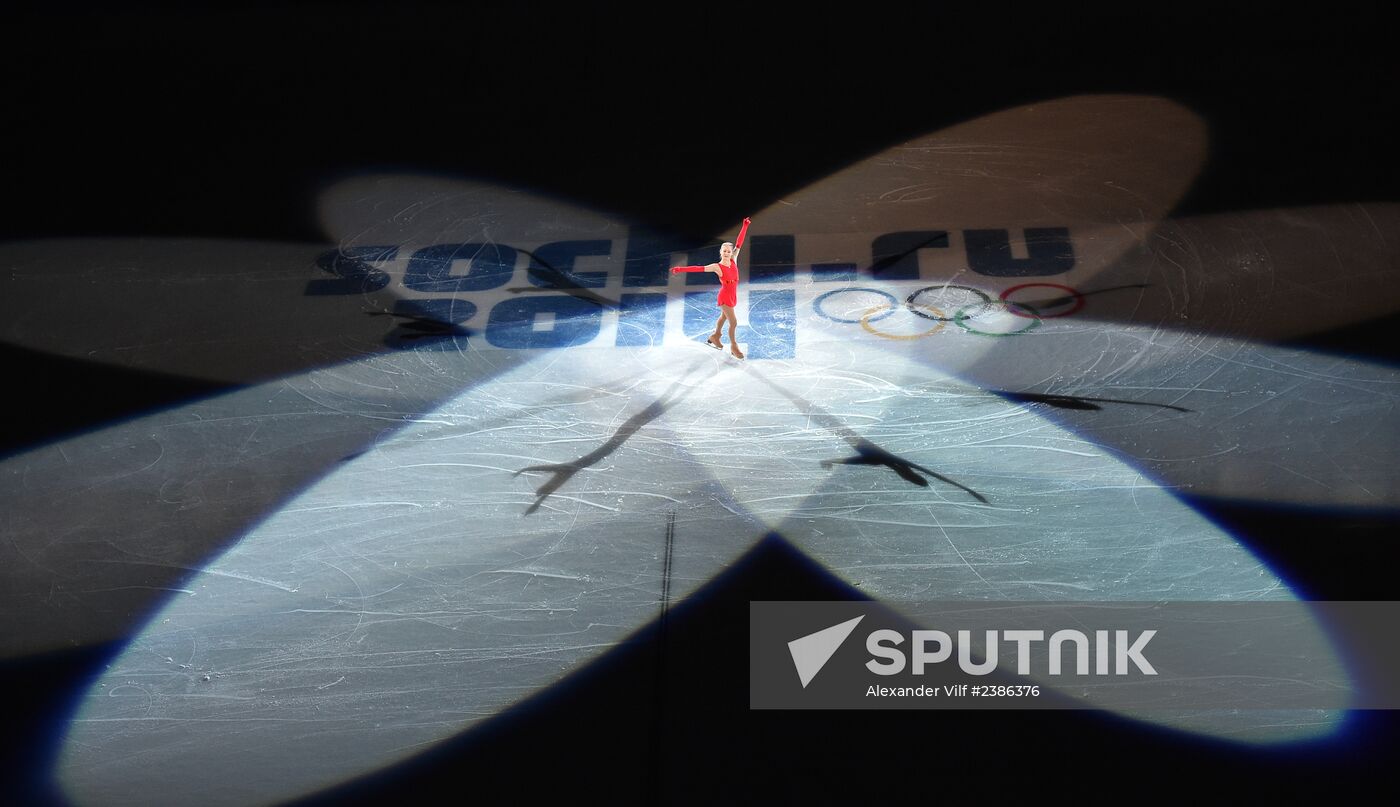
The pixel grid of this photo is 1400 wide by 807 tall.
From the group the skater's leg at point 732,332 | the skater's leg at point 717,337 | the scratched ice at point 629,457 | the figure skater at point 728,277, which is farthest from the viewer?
the skater's leg at point 717,337

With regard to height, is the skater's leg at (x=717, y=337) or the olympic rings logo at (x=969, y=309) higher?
the olympic rings logo at (x=969, y=309)

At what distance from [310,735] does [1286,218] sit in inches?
382

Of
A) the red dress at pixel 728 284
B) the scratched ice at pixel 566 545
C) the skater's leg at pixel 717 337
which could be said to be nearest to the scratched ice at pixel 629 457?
the scratched ice at pixel 566 545

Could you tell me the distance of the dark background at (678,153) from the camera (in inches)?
245

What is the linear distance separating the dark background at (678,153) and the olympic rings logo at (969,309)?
79.2 inches

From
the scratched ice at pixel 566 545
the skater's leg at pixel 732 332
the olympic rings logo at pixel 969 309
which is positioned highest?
the olympic rings logo at pixel 969 309

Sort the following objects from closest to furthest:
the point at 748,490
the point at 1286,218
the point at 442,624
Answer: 1. the point at 442,624
2. the point at 748,490
3. the point at 1286,218

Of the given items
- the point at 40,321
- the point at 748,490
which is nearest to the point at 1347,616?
the point at 748,490

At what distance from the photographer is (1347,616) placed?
6.90 metres

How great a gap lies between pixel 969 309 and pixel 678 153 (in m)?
4.45

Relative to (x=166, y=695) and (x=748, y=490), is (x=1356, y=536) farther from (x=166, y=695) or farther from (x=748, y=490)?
(x=166, y=695)

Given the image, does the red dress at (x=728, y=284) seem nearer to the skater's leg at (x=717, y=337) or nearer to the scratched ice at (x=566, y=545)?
the skater's leg at (x=717, y=337)

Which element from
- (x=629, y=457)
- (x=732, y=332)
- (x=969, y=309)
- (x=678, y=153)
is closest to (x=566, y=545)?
(x=629, y=457)

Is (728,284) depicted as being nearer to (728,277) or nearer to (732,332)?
(728,277)
